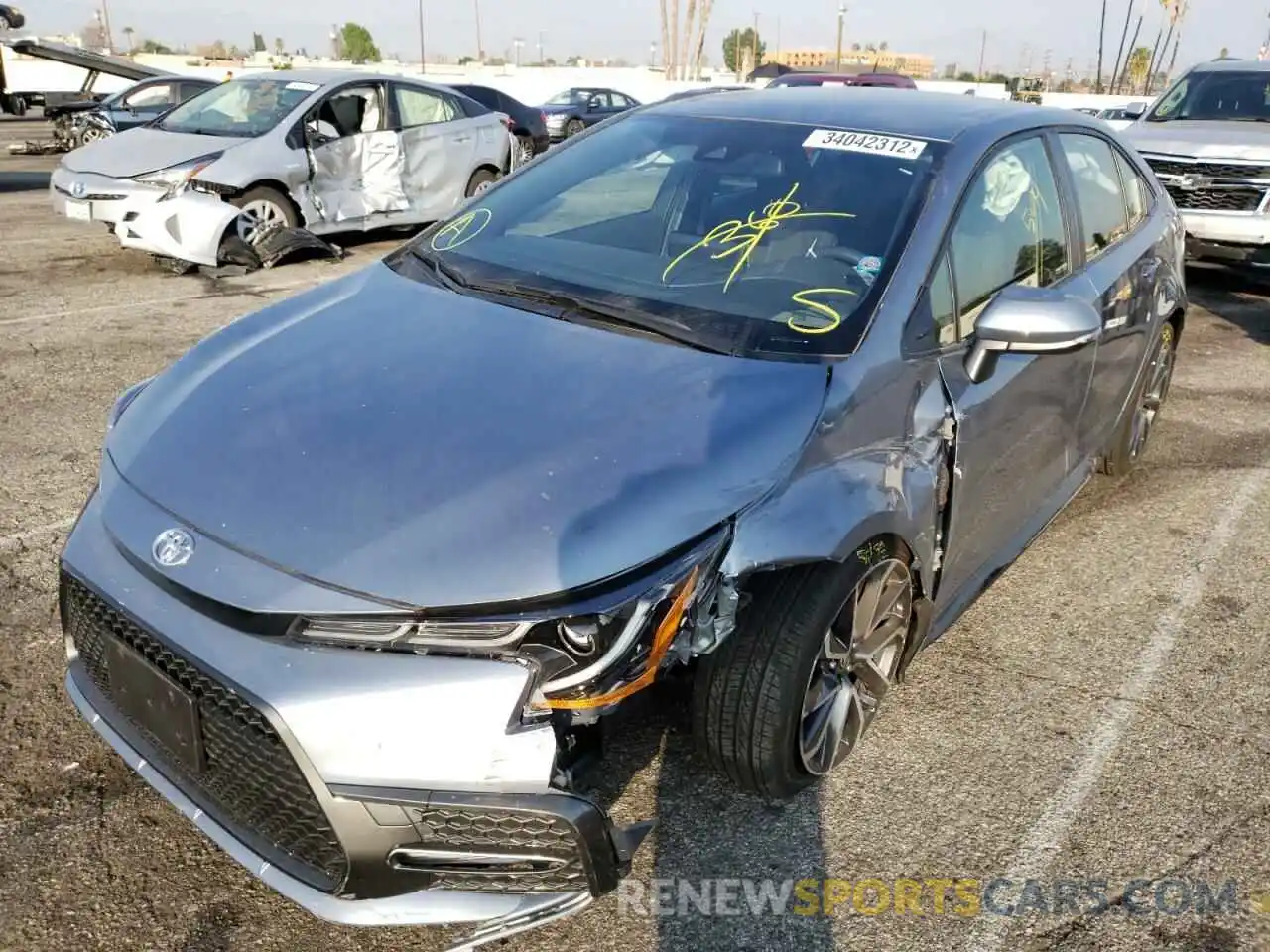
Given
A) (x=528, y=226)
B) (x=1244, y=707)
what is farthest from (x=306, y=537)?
(x=1244, y=707)

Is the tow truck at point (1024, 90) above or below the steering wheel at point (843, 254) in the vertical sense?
below

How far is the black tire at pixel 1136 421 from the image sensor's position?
4.57 m

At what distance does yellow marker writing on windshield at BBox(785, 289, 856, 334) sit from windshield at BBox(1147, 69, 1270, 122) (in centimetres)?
867

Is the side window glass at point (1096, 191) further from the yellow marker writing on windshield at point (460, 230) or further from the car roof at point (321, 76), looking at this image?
the car roof at point (321, 76)

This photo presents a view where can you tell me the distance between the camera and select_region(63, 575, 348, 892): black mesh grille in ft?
6.29

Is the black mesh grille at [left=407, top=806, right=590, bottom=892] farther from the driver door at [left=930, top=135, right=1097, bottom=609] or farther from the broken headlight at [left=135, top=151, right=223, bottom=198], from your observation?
the broken headlight at [left=135, top=151, right=223, bottom=198]

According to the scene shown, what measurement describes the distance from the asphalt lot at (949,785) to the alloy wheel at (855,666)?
0.51 ft

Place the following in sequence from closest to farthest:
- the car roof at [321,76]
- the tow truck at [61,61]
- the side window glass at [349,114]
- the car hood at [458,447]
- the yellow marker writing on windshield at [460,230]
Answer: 1. the car hood at [458,447]
2. the yellow marker writing on windshield at [460,230]
3. the side window glass at [349,114]
4. the car roof at [321,76]
5. the tow truck at [61,61]

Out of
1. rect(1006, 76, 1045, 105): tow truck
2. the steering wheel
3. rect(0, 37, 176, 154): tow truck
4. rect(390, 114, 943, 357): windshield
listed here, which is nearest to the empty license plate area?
rect(390, 114, 943, 357): windshield

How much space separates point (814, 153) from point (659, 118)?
2.32ft

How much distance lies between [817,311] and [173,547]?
162 cm

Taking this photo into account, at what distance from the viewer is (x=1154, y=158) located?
888 centimetres

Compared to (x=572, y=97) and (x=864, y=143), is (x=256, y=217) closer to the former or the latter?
(x=864, y=143)

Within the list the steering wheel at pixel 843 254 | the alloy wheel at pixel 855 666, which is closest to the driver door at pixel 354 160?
the steering wheel at pixel 843 254
